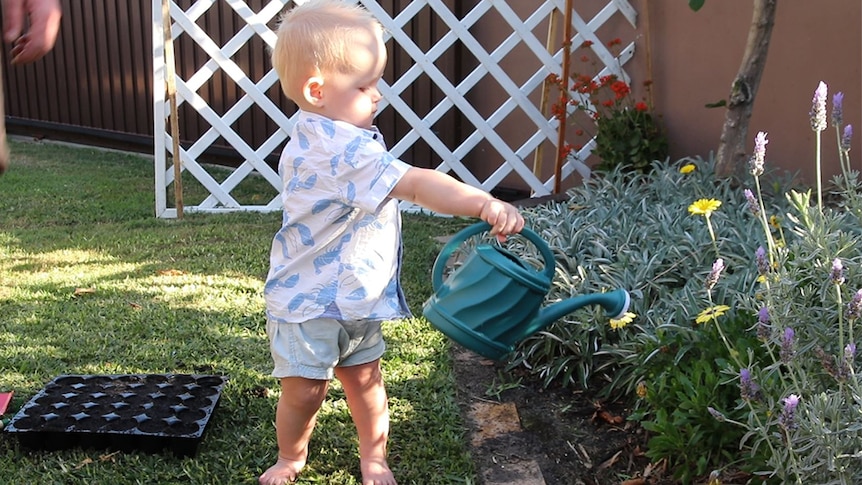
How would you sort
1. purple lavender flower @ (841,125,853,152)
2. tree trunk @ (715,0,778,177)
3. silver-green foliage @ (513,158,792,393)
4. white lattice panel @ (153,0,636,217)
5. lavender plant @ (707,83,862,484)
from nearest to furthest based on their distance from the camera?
1. lavender plant @ (707,83,862,484)
2. purple lavender flower @ (841,125,853,152)
3. silver-green foliage @ (513,158,792,393)
4. tree trunk @ (715,0,778,177)
5. white lattice panel @ (153,0,636,217)

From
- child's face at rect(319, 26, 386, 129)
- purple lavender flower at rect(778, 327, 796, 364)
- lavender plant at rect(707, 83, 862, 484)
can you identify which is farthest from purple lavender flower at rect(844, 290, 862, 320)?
child's face at rect(319, 26, 386, 129)

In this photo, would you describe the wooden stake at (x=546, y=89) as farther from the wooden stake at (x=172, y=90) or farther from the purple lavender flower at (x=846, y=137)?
the purple lavender flower at (x=846, y=137)

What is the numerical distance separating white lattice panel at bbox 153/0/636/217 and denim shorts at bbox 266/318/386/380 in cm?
322

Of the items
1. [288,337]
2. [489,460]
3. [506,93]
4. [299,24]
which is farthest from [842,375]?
[506,93]

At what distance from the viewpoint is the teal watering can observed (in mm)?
1830

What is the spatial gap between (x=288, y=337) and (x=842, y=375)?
1.11 meters

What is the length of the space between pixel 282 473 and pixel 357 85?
3.00 ft

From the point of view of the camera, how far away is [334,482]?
2.12 m

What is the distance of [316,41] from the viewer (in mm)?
1847

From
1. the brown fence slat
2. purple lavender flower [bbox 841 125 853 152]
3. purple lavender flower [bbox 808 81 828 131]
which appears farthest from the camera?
the brown fence slat

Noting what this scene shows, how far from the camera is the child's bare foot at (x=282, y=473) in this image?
208cm

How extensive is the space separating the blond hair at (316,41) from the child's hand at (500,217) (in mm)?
445

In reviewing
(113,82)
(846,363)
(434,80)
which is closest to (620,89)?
(434,80)

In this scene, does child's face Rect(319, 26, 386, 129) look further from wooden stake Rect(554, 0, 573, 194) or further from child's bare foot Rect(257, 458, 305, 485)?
wooden stake Rect(554, 0, 573, 194)
